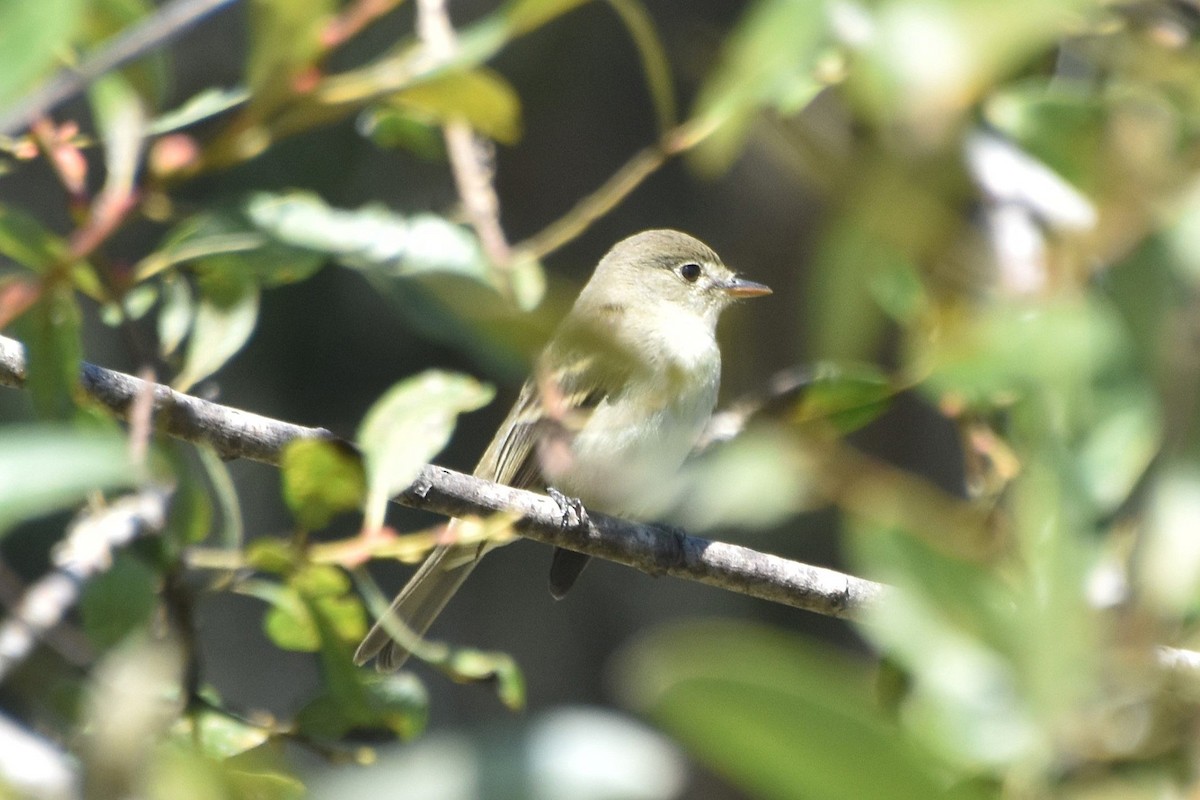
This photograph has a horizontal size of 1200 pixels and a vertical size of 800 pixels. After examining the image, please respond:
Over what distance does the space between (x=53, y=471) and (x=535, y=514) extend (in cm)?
143

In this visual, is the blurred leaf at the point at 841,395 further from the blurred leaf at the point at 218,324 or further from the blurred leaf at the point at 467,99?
the blurred leaf at the point at 218,324

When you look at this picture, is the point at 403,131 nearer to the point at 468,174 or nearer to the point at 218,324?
the point at 468,174

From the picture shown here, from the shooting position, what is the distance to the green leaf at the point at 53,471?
87 centimetres

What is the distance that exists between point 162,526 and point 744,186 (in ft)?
14.0

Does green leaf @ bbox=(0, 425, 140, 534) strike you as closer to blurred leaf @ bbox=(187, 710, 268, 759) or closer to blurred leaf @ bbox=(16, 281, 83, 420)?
blurred leaf @ bbox=(16, 281, 83, 420)

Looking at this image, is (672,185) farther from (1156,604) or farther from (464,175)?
(1156,604)

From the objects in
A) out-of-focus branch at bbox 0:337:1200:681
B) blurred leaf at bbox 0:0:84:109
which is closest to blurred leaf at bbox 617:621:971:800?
blurred leaf at bbox 0:0:84:109

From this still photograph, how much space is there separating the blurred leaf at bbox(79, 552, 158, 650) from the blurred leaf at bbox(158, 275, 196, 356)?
0.65 m

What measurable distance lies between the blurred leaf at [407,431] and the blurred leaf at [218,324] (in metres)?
0.34

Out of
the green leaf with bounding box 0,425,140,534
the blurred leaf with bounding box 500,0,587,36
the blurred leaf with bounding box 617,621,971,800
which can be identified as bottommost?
the blurred leaf with bounding box 617,621,971,800

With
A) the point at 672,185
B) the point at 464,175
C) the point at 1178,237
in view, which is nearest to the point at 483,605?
the point at 672,185

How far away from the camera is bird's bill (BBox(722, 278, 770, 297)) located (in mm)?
4238

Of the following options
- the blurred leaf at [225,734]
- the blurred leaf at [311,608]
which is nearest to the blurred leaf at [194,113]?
the blurred leaf at [311,608]

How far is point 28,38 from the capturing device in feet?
3.19
